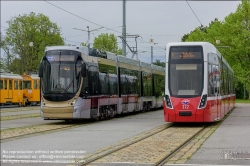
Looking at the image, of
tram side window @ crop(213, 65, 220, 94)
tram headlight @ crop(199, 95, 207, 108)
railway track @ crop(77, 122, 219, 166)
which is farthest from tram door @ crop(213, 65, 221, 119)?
railway track @ crop(77, 122, 219, 166)

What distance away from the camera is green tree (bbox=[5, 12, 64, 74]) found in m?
64.7

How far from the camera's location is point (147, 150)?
11742 mm

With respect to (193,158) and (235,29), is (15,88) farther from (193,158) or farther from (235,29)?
(193,158)

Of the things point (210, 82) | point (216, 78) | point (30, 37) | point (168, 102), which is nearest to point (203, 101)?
point (210, 82)

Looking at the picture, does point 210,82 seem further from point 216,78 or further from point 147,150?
point 147,150

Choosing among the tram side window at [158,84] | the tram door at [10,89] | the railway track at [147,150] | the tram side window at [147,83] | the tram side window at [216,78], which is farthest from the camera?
the tram door at [10,89]

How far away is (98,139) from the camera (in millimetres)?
14445

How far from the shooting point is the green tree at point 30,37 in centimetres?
6469

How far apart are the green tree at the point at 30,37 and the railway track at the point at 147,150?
5034 centimetres

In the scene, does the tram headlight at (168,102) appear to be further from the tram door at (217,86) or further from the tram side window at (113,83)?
the tram side window at (113,83)

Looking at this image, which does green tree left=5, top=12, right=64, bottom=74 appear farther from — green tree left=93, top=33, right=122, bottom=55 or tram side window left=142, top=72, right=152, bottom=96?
tram side window left=142, top=72, right=152, bottom=96

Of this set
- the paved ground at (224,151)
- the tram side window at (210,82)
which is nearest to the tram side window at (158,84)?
the tram side window at (210,82)

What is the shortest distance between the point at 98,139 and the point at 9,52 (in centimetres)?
5234

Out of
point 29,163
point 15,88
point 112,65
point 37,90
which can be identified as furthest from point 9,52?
point 29,163
